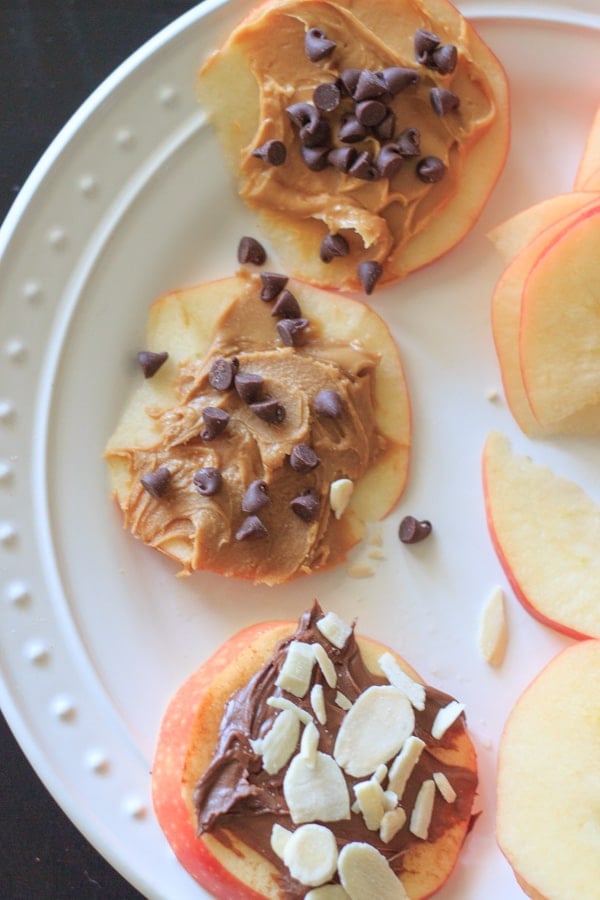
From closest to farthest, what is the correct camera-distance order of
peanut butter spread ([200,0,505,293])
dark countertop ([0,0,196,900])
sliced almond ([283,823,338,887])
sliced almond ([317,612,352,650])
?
sliced almond ([283,823,338,887])
sliced almond ([317,612,352,650])
peanut butter spread ([200,0,505,293])
dark countertop ([0,0,196,900])

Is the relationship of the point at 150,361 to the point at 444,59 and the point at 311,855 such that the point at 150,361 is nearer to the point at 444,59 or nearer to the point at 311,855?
the point at 444,59

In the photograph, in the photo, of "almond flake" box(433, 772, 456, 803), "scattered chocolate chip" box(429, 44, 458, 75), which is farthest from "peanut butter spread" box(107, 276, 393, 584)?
"scattered chocolate chip" box(429, 44, 458, 75)

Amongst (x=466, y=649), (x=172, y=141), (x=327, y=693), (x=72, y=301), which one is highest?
(x=172, y=141)

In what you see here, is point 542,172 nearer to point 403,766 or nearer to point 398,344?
point 398,344

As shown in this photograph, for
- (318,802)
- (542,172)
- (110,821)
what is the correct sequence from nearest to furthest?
1. (318,802)
2. (110,821)
3. (542,172)

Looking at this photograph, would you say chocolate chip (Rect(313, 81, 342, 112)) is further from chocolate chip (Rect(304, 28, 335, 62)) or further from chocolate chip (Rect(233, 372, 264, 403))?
chocolate chip (Rect(233, 372, 264, 403))

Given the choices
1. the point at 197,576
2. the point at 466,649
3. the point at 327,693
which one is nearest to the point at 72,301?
the point at 197,576

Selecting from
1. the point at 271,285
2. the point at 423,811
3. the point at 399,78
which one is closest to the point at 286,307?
the point at 271,285
